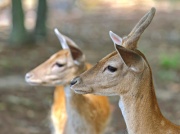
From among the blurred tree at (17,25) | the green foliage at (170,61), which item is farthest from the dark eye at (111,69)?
the blurred tree at (17,25)

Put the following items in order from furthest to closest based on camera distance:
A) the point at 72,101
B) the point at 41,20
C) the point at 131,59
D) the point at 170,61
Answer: the point at 41,20
the point at 170,61
the point at 72,101
the point at 131,59

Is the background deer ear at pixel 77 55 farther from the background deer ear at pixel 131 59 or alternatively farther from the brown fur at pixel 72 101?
the background deer ear at pixel 131 59

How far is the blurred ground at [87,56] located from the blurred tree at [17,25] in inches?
8.6

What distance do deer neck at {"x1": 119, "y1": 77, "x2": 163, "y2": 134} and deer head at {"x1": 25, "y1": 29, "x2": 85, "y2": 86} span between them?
1.71 m

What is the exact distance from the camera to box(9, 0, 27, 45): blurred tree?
434 inches

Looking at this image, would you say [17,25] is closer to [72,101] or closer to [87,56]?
[87,56]

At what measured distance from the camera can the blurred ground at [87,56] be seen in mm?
7586

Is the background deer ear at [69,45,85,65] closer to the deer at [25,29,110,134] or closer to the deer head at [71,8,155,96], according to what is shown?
the deer at [25,29,110,134]

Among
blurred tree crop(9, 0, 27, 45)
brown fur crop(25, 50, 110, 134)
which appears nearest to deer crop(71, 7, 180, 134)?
brown fur crop(25, 50, 110, 134)

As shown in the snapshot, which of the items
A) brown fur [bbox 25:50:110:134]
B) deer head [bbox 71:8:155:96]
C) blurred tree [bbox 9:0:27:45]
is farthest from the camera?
blurred tree [bbox 9:0:27:45]

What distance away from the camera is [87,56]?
11039 mm

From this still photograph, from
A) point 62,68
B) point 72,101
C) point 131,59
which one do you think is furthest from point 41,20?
point 131,59

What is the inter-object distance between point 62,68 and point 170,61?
5.39 meters

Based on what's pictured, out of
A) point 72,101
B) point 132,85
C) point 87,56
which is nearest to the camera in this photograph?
point 132,85
